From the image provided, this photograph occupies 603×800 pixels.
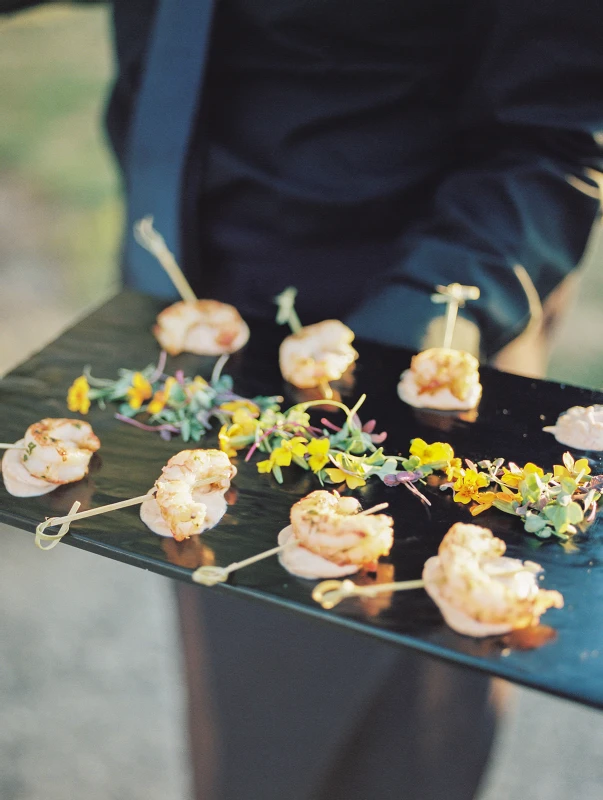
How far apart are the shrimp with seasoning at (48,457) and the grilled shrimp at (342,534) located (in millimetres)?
245

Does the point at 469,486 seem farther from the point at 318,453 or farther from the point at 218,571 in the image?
the point at 218,571

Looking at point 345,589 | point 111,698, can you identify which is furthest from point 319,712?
point 345,589

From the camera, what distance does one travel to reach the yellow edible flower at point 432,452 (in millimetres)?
801

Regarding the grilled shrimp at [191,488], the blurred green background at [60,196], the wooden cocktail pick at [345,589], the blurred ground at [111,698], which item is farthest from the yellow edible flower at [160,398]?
the blurred green background at [60,196]

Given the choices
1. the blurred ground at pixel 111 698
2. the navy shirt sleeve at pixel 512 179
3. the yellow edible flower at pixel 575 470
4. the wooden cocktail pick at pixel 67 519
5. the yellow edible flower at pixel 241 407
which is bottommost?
the blurred ground at pixel 111 698

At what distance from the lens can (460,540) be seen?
2.22 ft

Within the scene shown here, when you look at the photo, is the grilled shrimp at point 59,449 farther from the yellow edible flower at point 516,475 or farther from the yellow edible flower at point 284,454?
the yellow edible flower at point 516,475

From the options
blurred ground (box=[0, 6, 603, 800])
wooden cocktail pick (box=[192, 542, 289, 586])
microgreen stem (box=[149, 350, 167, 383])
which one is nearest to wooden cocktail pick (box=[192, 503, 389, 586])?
wooden cocktail pick (box=[192, 542, 289, 586])

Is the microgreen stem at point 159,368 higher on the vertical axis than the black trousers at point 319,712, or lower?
higher

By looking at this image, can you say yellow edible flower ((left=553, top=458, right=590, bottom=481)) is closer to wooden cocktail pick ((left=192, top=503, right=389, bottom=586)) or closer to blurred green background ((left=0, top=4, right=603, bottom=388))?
wooden cocktail pick ((left=192, top=503, right=389, bottom=586))

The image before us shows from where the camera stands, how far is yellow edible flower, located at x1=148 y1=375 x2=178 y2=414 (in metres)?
0.92

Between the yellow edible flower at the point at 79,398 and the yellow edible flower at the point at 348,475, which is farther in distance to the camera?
the yellow edible flower at the point at 79,398

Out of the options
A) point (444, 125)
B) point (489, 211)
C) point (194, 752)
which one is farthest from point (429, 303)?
point (194, 752)

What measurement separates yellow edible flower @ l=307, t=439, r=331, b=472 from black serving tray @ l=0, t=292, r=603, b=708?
2 cm
